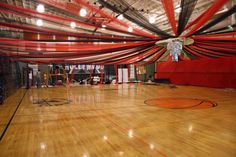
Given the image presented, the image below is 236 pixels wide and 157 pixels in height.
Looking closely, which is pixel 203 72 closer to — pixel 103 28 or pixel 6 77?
pixel 103 28

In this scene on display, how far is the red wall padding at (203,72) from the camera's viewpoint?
6.98 m

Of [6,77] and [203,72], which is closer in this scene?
[6,77]

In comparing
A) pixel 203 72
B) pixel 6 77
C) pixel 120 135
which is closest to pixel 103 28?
pixel 120 135

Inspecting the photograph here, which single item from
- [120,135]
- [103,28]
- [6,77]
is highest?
[103,28]

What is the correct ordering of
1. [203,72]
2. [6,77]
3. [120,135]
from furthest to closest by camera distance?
[203,72]
[6,77]
[120,135]

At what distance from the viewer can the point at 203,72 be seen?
8008mm

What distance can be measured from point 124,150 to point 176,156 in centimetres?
44

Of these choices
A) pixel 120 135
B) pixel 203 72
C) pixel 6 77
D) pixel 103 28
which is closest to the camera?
pixel 120 135

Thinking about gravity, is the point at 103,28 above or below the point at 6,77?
above

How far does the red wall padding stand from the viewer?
6.98 meters

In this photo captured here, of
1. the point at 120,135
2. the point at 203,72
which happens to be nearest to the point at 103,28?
the point at 120,135

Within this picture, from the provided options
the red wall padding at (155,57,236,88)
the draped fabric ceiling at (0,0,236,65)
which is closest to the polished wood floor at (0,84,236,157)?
the draped fabric ceiling at (0,0,236,65)

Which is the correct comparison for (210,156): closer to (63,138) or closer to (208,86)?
(63,138)

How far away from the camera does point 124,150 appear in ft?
5.20
